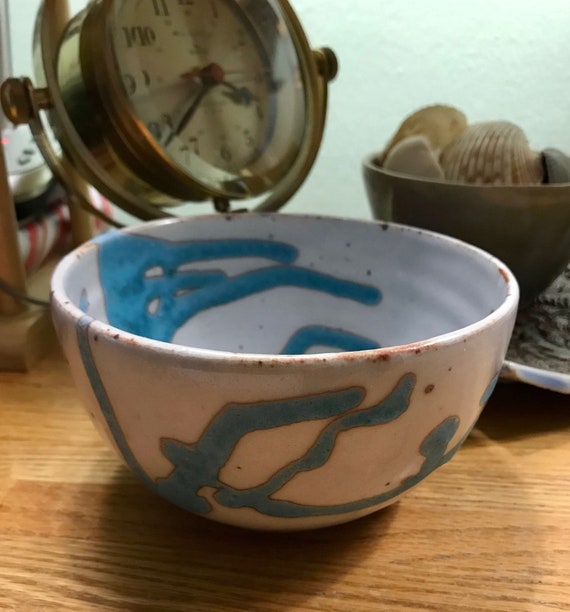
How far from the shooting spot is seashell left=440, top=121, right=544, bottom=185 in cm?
42

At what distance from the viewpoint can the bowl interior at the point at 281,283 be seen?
367mm

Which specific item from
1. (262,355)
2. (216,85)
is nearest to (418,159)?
(216,85)

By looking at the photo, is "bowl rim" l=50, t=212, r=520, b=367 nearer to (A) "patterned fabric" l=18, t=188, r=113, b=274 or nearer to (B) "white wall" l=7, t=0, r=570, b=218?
(A) "patterned fabric" l=18, t=188, r=113, b=274

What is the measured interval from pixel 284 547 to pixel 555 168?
292 millimetres

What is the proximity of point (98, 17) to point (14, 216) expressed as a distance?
0.14 m

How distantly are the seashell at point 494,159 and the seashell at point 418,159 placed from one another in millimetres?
14

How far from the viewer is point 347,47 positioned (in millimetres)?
637

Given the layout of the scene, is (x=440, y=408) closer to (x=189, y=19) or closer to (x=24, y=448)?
(x=24, y=448)

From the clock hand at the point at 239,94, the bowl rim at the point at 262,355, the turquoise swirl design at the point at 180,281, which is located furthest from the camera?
the clock hand at the point at 239,94

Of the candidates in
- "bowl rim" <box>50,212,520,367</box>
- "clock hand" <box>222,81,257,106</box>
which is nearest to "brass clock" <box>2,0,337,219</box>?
"clock hand" <box>222,81,257,106</box>

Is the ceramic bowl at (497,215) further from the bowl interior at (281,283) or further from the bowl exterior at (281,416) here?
the bowl exterior at (281,416)

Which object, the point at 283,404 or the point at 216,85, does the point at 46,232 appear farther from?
the point at 283,404

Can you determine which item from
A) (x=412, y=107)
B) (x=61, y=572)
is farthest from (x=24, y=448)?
(x=412, y=107)

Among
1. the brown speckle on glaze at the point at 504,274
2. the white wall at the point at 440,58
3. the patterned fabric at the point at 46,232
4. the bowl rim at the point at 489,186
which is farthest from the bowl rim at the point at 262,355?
the white wall at the point at 440,58
